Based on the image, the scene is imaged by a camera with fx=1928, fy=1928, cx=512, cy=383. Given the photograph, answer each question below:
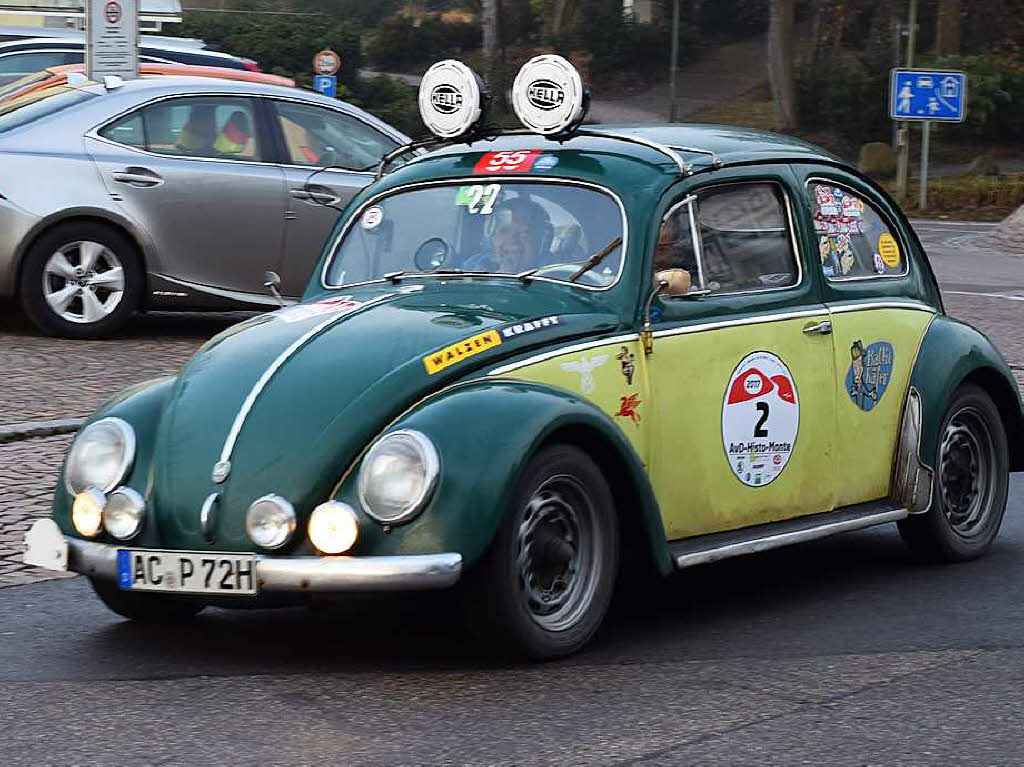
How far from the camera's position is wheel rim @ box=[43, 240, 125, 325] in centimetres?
1222

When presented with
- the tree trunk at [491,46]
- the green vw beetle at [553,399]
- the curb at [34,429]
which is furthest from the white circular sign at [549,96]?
the tree trunk at [491,46]

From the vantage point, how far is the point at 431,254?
22.0 feet

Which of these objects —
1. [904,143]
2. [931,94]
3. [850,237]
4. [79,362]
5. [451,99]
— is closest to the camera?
[451,99]

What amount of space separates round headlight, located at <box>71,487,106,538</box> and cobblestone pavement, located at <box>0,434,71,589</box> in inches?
48.9

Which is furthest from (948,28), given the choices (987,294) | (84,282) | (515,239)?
(515,239)

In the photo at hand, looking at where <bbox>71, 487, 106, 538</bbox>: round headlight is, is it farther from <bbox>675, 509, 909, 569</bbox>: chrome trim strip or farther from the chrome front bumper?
<bbox>675, 509, 909, 569</bbox>: chrome trim strip

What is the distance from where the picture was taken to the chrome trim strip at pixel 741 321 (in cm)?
625

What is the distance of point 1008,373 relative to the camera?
7.60 meters

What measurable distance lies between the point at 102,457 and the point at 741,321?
2.18 meters

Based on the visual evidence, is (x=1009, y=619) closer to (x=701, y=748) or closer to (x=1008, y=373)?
(x=1008, y=373)

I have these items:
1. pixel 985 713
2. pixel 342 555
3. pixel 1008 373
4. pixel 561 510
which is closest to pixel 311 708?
pixel 342 555

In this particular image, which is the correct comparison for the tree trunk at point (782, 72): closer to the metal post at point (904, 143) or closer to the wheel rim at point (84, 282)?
the metal post at point (904, 143)

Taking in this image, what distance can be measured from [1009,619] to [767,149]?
1879 mm

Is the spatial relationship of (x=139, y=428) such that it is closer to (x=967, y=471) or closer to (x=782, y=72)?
(x=967, y=471)
